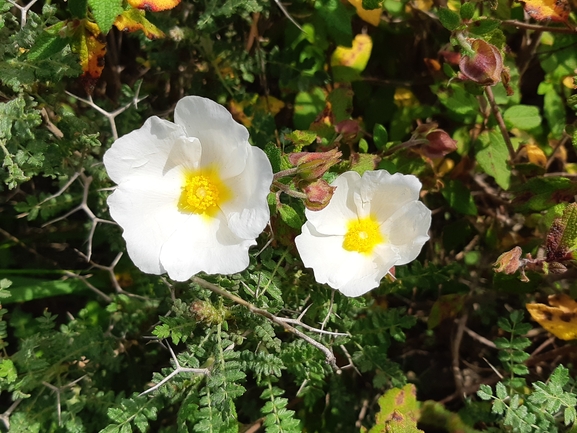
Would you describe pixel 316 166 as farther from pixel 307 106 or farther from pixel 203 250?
pixel 307 106

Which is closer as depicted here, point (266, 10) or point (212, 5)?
point (212, 5)

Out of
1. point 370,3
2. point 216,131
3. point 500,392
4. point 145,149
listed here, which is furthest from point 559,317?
point 145,149

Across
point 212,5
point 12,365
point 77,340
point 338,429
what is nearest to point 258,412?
point 338,429

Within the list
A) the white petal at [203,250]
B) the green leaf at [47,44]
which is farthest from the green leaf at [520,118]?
the green leaf at [47,44]

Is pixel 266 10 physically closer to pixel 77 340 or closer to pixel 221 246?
pixel 221 246

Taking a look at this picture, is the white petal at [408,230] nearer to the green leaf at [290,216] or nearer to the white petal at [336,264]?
the white petal at [336,264]

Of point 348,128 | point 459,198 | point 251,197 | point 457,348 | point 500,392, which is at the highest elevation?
point 251,197

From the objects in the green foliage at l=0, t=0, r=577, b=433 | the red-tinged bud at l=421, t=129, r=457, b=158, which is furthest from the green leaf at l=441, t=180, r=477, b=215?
the red-tinged bud at l=421, t=129, r=457, b=158
